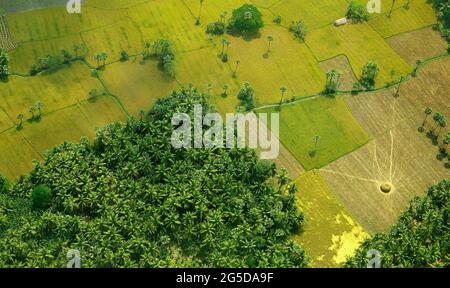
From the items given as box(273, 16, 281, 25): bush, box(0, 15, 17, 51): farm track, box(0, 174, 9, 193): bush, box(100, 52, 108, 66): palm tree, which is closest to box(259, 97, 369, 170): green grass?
box(273, 16, 281, 25): bush

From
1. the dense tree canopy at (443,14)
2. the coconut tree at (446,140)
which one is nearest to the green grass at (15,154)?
the coconut tree at (446,140)

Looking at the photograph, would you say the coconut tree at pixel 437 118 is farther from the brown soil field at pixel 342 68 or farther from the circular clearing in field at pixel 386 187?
the circular clearing in field at pixel 386 187

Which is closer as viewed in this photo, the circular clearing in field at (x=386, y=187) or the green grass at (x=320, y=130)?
the circular clearing in field at (x=386, y=187)

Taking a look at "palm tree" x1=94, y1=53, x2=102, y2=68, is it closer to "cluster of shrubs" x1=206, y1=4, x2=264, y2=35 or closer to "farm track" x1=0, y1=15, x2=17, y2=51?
"farm track" x1=0, y1=15, x2=17, y2=51

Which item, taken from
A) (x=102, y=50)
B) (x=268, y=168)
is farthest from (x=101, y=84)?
(x=268, y=168)

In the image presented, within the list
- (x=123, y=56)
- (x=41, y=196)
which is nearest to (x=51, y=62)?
(x=123, y=56)

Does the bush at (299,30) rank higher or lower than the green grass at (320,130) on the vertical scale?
higher

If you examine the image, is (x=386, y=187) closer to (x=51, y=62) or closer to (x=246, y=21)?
(x=246, y=21)
